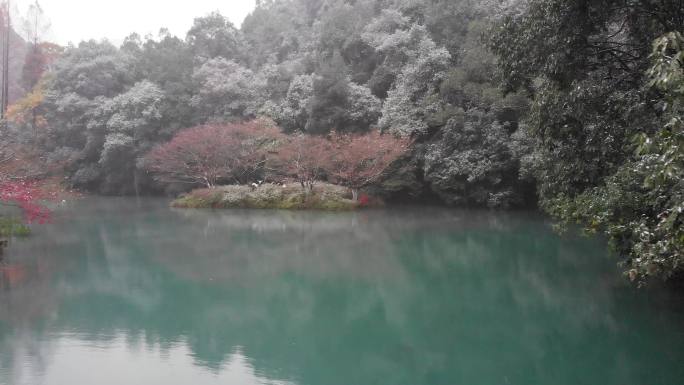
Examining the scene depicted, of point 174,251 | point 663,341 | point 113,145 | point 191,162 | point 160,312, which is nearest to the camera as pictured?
point 663,341

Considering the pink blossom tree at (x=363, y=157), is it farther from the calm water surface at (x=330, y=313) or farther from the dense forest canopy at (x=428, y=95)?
the calm water surface at (x=330, y=313)

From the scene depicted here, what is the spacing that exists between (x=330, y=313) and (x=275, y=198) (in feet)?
46.8

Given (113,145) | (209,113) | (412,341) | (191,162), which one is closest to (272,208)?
(191,162)

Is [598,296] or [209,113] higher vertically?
[209,113]

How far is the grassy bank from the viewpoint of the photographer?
71.8 ft

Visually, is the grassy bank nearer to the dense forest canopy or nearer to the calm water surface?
the dense forest canopy

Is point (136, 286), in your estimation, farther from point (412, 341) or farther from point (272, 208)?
point (272, 208)

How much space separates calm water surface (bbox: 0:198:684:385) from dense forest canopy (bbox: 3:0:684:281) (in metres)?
1.39

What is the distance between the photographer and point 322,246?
1383 cm

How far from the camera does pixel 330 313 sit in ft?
27.6

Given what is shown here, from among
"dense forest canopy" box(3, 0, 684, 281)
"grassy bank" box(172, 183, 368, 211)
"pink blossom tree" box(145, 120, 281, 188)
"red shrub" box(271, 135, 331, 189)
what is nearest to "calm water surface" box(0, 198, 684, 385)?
"dense forest canopy" box(3, 0, 684, 281)

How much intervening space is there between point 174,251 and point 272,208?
9264 millimetres

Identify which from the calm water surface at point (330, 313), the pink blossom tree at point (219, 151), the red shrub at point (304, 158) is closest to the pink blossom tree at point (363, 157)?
the red shrub at point (304, 158)

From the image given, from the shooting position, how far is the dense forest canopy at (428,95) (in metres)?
7.53
